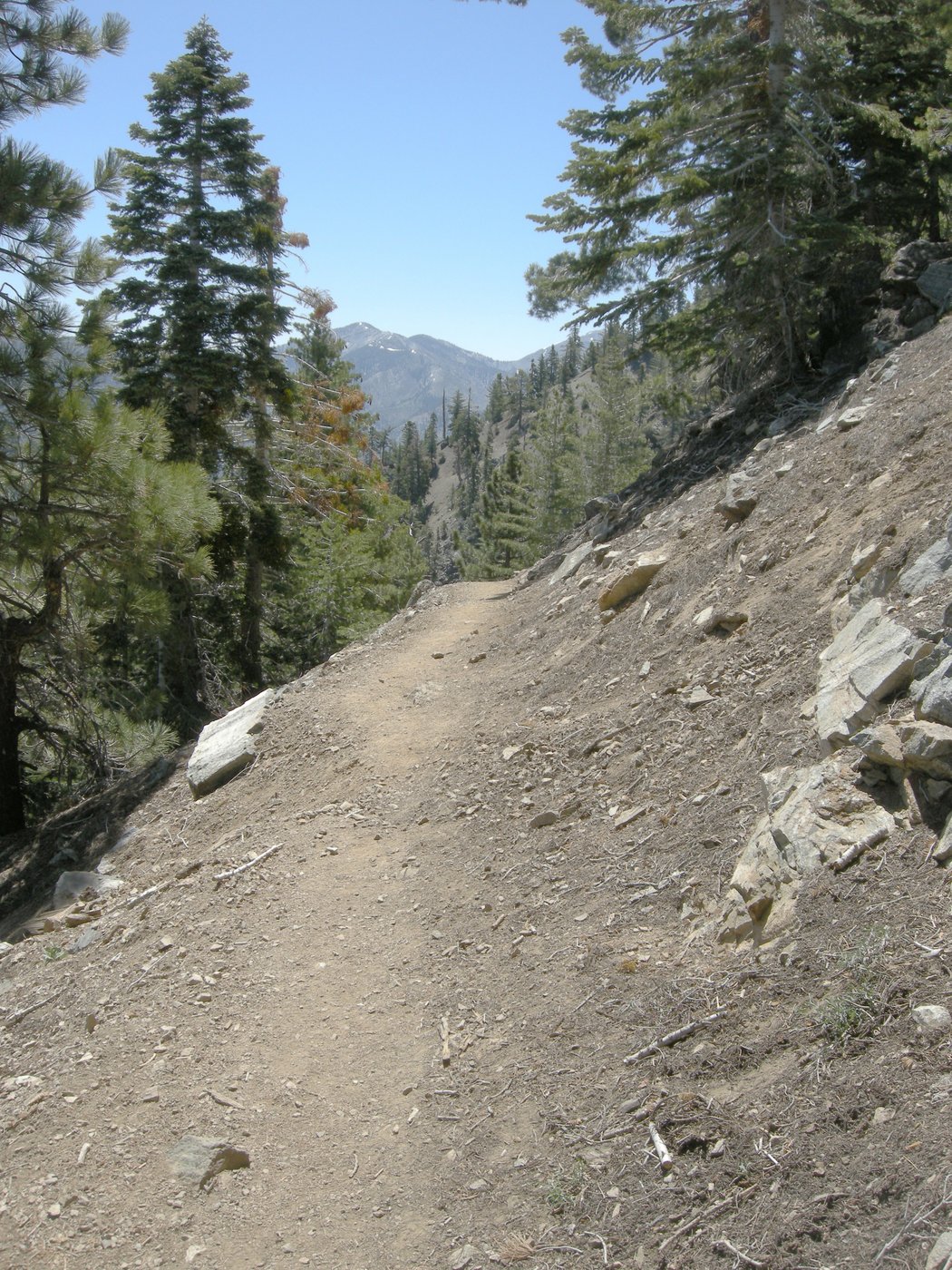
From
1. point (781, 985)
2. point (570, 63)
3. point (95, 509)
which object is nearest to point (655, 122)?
point (570, 63)

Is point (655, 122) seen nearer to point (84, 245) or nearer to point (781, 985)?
point (84, 245)

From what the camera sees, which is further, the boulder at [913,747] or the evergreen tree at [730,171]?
the evergreen tree at [730,171]

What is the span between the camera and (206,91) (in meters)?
14.4

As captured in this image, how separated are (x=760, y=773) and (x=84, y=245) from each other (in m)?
7.07

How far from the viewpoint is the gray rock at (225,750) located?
8.84m

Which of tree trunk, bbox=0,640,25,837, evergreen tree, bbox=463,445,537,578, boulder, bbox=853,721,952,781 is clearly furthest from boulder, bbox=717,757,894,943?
evergreen tree, bbox=463,445,537,578

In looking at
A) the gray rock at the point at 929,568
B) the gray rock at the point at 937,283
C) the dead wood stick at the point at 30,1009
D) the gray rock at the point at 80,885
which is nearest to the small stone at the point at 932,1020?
the gray rock at the point at 929,568

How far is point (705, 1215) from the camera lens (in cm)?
277

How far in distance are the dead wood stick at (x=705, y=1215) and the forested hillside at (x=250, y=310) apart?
23.6 feet

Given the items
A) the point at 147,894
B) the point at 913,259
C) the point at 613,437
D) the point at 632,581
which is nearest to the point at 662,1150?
the point at 147,894

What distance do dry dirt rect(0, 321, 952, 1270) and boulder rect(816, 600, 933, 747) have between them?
0.51 feet

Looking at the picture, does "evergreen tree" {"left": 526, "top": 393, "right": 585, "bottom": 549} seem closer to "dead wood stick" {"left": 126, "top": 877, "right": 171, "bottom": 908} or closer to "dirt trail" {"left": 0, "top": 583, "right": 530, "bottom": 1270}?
"dirt trail" {"left": 0, "top": 583, "right": 530, "bottom": 1270}

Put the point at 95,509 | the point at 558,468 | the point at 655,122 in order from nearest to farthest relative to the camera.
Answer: the point at 95,509, the point at 655,122, the point at 558,468

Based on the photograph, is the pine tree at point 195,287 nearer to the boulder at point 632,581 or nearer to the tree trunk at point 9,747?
the tree trunk at point 9,747
